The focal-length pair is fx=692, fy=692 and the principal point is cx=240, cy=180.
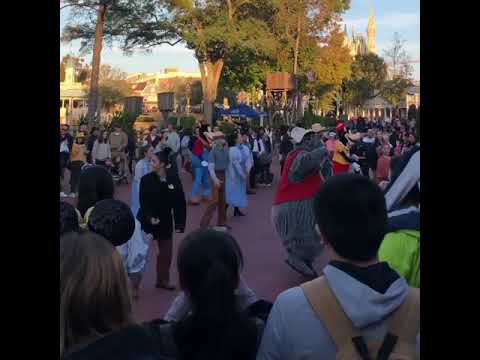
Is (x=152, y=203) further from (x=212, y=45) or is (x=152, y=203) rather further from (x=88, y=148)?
(x=212, y=45)

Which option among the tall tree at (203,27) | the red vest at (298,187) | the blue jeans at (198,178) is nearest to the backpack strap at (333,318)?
the red vest at (298,187)

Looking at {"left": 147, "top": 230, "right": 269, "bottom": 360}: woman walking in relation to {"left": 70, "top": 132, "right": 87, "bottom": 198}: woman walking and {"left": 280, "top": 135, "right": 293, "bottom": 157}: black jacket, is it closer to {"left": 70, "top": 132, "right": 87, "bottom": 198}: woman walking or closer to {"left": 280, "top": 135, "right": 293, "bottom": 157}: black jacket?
{"left": 70, "top": 132, "right": 87, "bottom": 198}: woman walking

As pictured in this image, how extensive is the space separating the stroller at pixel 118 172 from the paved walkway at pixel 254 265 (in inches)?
193

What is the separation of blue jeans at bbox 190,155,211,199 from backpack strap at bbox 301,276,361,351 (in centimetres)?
1260

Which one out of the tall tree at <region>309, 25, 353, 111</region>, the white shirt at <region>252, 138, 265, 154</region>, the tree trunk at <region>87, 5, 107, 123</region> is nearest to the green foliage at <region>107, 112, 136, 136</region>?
the tree trunk at <region>87, 5, 107, 123</region>

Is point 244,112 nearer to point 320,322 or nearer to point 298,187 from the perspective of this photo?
point 298,187

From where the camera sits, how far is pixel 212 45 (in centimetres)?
3622

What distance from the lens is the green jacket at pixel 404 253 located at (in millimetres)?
2551

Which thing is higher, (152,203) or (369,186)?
(369,186)

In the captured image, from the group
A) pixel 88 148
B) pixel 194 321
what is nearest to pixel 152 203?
pixel 194 321

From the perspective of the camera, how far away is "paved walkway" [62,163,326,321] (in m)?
7.21

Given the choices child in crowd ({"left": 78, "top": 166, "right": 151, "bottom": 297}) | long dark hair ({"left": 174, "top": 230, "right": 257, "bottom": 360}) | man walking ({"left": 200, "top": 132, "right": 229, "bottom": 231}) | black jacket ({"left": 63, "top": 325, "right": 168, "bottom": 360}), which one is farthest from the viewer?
man walking ({"left": 200, "top": 132, "right": 229, "bottom": 231})

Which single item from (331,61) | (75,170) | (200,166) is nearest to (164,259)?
(200,166)
